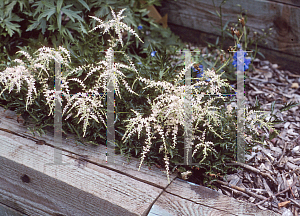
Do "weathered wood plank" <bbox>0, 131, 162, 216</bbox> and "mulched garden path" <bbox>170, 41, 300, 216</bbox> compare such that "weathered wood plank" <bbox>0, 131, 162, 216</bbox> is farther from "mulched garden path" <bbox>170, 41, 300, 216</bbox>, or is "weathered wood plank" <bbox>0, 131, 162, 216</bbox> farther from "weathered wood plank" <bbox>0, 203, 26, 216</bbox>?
"mulched garden path" <bbox>170, 41, 300, 216</bbox>

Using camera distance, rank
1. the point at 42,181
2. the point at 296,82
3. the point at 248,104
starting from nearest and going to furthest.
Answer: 1. the point at 42,181
2. the point at 248,104
3. the point at 296,82

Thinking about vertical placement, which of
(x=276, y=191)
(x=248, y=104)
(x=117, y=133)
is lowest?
(x=276, y=191)

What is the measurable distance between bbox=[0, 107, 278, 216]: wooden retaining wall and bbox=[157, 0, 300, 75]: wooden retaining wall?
178 cm

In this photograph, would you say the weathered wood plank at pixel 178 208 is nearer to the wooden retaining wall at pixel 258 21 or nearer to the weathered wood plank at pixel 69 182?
the weathered wood plank at pixel 69 182

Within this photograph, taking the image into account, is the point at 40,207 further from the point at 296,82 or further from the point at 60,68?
the point at 296,82

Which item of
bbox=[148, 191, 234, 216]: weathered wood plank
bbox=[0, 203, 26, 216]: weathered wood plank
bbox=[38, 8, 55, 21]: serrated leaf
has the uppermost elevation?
bbox=[38, 8, 55, 21]: serrated leaf

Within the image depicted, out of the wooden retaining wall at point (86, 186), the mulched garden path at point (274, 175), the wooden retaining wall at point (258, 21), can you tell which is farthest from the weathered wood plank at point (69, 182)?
the wooden retaining wall at point (258, 21)

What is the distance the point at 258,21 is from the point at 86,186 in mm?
2181

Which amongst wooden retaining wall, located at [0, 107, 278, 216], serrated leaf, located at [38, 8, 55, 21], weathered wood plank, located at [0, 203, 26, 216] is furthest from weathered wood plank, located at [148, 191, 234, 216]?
serrated leaf, located at [38, 8, 55, 21]

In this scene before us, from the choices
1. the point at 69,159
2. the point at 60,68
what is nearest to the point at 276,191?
the point at 69,159

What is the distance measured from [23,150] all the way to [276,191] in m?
1.47

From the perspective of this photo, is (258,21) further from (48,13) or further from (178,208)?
(178,208)

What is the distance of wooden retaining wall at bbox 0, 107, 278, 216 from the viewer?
1.28 metres

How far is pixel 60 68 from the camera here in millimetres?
1615
